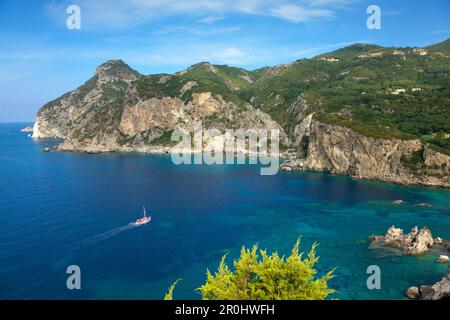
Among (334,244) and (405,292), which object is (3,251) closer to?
(334,244)

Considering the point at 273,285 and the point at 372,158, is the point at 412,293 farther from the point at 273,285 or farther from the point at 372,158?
the point at 372,158

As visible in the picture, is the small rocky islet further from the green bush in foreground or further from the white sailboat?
the white sailboat

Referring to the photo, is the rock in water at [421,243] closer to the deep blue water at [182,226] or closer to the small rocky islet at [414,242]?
the small rocky islet at [414,242]

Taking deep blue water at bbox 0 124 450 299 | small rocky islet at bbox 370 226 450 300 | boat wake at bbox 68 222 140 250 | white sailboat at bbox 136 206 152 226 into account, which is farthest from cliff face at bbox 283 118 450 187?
boat wake at bbox 68 222 140 250

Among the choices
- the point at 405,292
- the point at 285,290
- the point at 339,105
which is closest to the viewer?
the point at 285,290

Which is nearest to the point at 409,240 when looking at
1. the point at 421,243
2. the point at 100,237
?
the point at 421,243
